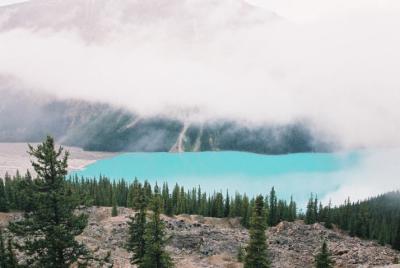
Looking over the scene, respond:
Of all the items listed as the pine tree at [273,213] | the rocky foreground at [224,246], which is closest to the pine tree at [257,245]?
the rocky foreground at [224,246]

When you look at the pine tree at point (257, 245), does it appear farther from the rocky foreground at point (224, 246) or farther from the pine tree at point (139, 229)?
the rocky foreground at point (224, 246)

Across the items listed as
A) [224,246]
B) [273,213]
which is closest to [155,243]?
[224,246]

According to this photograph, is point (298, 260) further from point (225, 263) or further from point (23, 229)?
point (23, 229)

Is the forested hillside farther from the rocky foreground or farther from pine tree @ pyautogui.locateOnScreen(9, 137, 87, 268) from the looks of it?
pine tree @ pyautogui.locateOnScreen(9, 137, 87, 268)

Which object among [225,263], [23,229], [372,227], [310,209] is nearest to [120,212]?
[225,263]

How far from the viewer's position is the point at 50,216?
74.1ft

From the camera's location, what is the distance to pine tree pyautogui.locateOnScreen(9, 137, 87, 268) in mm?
22219

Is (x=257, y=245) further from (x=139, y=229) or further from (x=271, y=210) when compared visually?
(x=271, y=210)

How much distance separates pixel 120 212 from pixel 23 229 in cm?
8216

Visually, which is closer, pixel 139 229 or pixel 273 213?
pixel 139 229

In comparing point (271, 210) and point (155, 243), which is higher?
point (155, 243)

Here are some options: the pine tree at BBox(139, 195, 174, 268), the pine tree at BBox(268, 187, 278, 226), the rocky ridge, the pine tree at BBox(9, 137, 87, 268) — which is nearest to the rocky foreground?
the rocky ridge

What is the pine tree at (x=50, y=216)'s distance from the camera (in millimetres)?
22219

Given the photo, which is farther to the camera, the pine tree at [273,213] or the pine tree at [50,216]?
the pine tree at [273,213]
